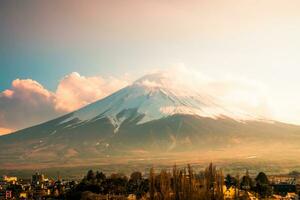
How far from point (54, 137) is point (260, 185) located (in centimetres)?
13125

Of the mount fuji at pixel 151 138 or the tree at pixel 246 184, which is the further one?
the mount fuji at pixel 151 138

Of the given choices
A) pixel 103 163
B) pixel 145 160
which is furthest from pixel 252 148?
pixel 103 163

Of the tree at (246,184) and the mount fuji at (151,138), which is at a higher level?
the mount fuji at (151,138)

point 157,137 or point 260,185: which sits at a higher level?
point 157,137

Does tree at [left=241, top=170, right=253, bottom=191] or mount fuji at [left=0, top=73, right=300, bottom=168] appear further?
mount fuji at [left=0, top=73, right=300, bottom=168]

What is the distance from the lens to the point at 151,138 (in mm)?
176375

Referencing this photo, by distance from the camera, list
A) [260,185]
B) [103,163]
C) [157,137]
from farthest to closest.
Result: [157,137], [103,163], [260,185]

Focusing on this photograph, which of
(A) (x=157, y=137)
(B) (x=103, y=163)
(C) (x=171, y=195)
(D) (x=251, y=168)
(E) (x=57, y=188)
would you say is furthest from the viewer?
(A) (x=157, y=137)

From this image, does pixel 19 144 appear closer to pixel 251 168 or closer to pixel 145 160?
pixel 145 160

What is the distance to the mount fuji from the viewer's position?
15459 cm

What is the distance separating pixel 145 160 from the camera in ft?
473

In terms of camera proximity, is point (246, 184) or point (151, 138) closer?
point (246, 184)

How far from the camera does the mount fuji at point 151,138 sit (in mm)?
154588

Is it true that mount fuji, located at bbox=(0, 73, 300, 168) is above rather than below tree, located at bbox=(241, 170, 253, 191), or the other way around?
above
